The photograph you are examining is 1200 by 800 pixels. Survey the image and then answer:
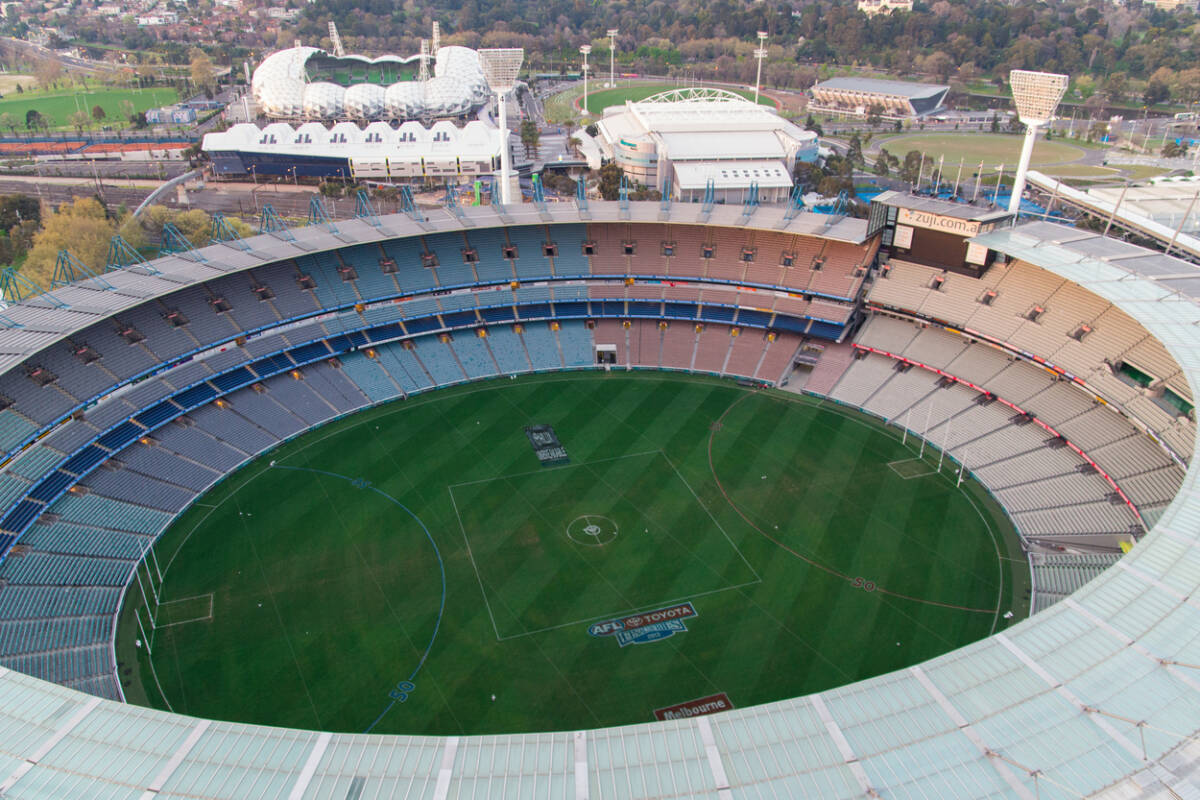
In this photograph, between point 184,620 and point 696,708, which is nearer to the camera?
point 696,708

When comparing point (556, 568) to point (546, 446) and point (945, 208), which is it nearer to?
point (546, 446)

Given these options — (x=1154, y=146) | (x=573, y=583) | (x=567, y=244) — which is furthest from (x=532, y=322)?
(x=1154, y=146)

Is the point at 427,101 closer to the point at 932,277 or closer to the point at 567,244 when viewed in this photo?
the point at 567,244

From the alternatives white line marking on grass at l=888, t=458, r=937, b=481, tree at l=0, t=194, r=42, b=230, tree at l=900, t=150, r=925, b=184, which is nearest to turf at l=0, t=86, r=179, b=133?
tree at l=0, t=194, r=42, b=230

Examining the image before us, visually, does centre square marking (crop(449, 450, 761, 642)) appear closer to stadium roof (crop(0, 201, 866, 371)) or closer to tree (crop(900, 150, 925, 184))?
stadium roof (crop(0, 201, 866, 371))

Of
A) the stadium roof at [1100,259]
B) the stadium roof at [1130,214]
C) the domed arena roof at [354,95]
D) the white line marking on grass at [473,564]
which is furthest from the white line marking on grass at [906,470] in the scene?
the domed arena roof at [354,95]

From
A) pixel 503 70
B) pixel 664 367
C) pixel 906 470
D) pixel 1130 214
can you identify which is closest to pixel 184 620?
pixel 664 367
